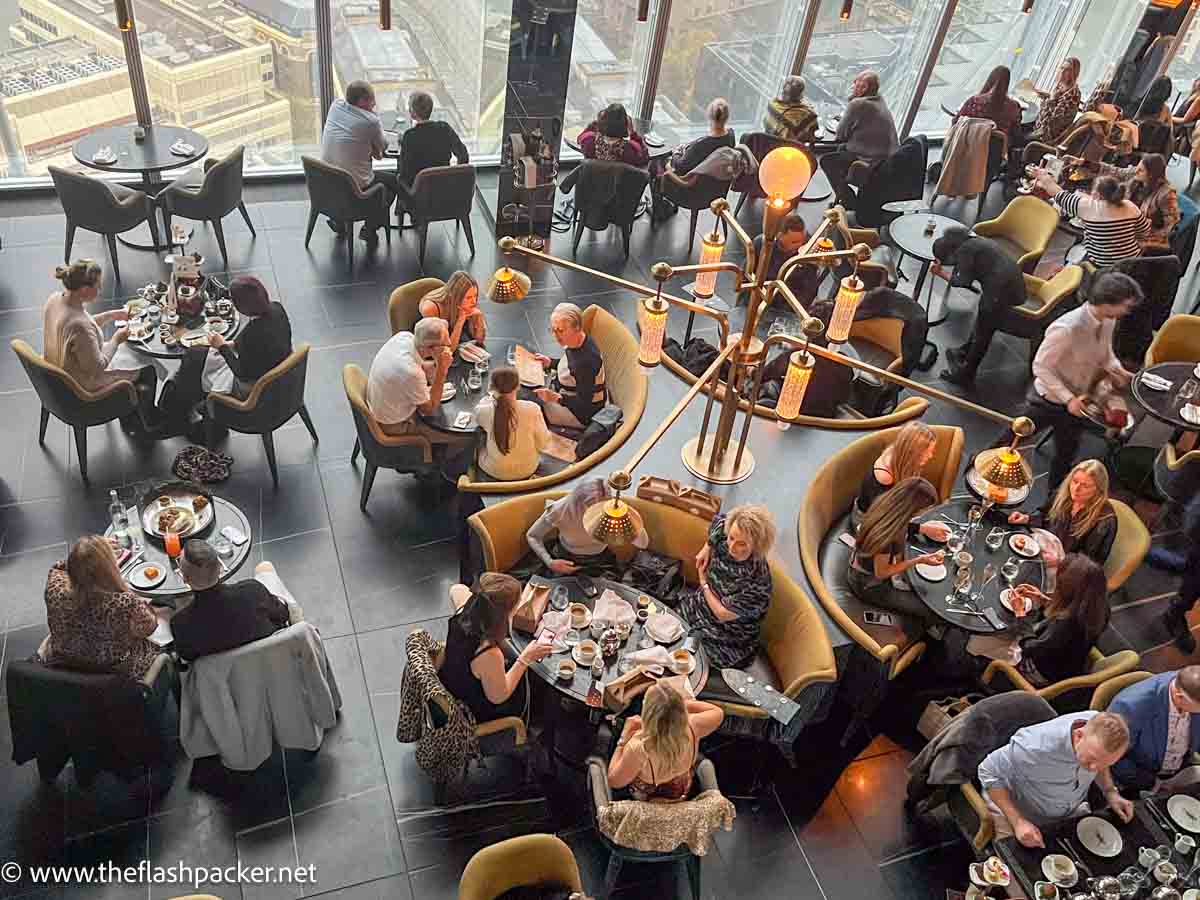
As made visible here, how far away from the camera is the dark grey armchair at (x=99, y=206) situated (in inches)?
276

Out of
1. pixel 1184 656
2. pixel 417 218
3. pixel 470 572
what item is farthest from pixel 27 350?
pixel 1184 656

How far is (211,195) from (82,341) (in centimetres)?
234

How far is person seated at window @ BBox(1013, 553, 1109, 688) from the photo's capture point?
4.50 metres

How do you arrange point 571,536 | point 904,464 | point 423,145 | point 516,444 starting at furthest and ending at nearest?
point 423,145, point 516,444, point 904,464, point 571,536

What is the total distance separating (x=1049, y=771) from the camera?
3.97 metres

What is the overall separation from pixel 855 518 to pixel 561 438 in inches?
69.9

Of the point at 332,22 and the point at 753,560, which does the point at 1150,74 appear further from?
the point at 753,560

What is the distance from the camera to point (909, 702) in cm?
524

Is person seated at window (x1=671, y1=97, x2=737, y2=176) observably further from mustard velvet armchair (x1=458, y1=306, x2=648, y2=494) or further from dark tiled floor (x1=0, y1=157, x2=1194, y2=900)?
mustard velvet armchair (x1=458, y1=306, x2=648, y2=494)

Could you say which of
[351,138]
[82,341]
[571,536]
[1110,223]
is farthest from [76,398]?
[1110,223]

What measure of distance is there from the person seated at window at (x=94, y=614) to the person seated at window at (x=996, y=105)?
8.43 metres

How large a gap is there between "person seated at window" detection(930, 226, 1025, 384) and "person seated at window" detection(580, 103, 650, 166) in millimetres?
2613

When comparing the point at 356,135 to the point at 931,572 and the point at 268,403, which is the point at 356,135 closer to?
the point at 268,403

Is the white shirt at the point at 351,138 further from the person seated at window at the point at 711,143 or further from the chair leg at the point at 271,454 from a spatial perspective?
the chair leg at the point at 271,454
